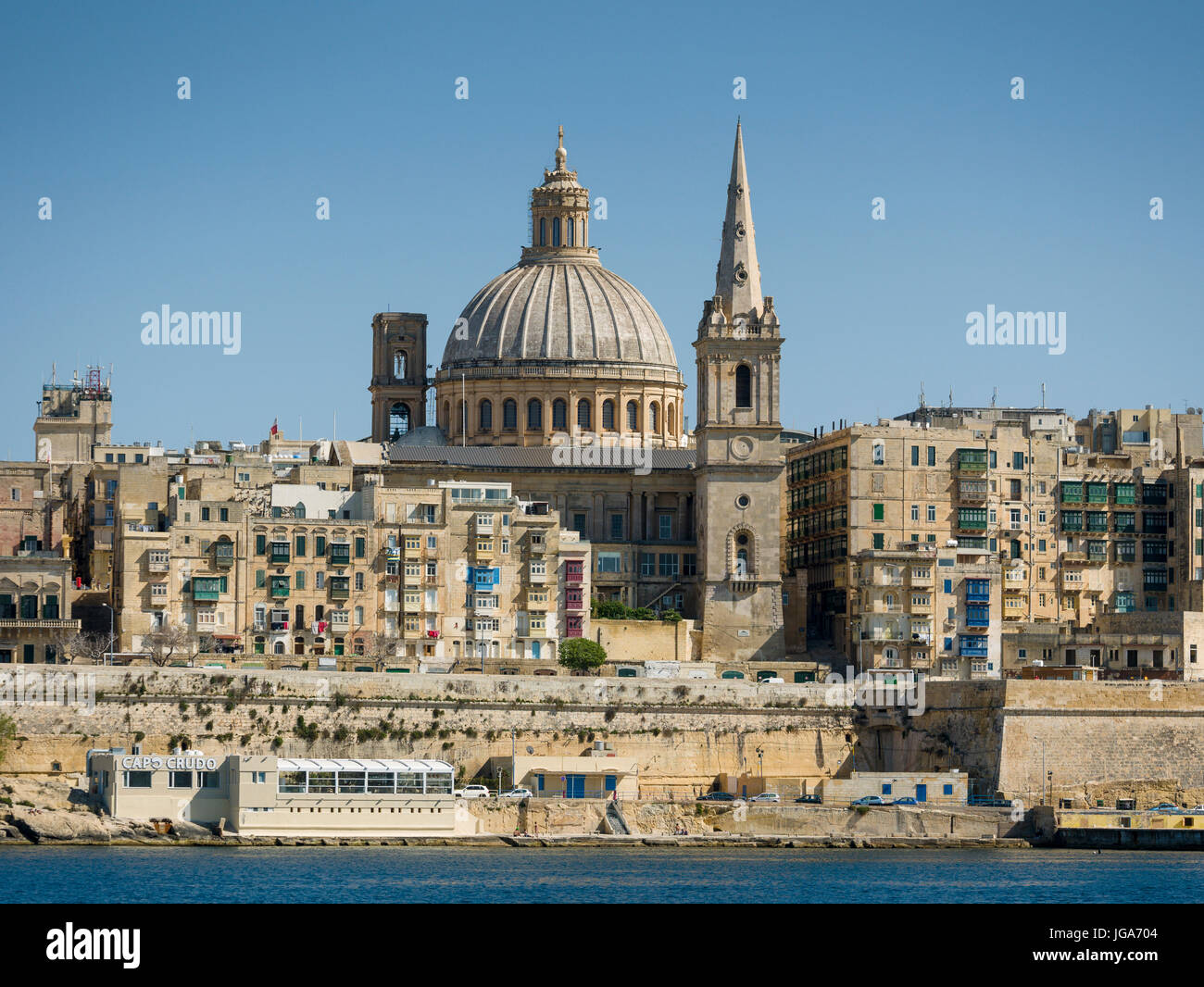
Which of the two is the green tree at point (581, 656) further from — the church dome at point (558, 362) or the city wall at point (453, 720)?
the church dome at point (558, 362)

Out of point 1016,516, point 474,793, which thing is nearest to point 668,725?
point 474,793

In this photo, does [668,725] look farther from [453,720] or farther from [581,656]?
[453,720]

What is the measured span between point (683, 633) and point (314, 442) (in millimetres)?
25310

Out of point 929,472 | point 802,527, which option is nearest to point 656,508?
point 802,527

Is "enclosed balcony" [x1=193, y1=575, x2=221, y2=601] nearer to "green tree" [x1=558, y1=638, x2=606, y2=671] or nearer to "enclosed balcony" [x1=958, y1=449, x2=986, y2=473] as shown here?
"green tree" [x1=558, y1=638, x2=606, y2=671]

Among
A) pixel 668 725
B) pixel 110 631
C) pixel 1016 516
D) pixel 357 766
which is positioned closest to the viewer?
pixel 357 766

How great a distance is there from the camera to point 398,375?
101 meters

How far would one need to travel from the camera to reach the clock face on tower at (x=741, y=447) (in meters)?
82.2

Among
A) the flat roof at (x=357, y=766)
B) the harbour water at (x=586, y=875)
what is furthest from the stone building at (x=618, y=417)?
the harbour water at (x=586, y=875)

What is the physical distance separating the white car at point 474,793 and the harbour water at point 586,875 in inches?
148

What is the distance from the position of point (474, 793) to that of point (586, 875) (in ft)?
38.6

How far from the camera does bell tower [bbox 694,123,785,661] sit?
80.8 m

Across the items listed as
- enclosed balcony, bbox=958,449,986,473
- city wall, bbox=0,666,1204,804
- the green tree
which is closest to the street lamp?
city wall, bbox=0,666,1204,804
